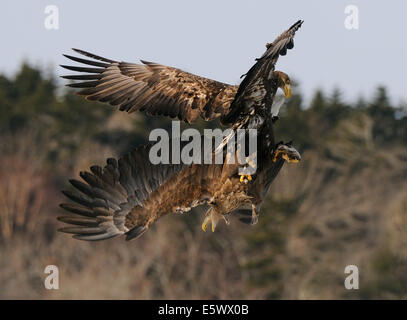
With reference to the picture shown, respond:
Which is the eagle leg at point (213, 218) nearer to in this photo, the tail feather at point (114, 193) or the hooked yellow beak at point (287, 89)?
the tail feather at point (114, 193)

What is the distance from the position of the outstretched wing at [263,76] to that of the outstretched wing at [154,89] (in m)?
0.54

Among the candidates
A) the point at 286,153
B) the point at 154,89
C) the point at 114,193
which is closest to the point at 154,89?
the point at 154,89

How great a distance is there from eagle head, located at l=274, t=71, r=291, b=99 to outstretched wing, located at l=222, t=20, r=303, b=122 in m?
0.08

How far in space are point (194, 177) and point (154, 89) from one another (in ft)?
4.43

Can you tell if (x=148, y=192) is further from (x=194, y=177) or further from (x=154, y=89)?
(x=154, y=89)

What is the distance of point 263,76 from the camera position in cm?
941

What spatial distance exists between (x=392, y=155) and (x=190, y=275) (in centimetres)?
1070

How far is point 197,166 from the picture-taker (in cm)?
970

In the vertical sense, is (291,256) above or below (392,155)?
below

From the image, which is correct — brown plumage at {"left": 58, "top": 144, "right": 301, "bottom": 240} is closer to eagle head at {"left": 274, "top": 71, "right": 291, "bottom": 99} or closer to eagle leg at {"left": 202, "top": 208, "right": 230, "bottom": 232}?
eagle leg at {"left": 202, "top": 208, "right": 230, "bottom": 232}

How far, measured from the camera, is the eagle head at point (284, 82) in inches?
378
